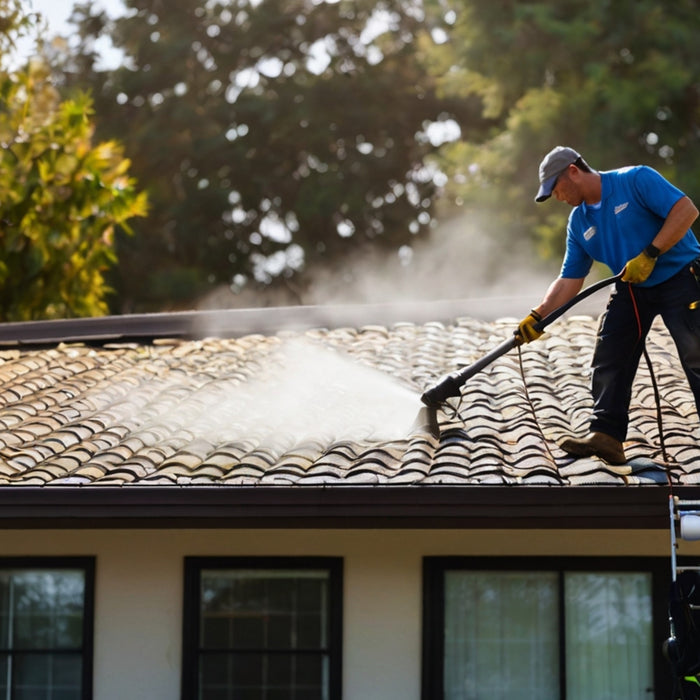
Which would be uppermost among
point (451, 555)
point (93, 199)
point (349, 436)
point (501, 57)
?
point (501, 57)

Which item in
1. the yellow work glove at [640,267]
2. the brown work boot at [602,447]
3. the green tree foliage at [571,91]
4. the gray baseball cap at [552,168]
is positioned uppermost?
the green tree foliage at [571,91]

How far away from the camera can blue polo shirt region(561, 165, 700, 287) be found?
20.9 feet

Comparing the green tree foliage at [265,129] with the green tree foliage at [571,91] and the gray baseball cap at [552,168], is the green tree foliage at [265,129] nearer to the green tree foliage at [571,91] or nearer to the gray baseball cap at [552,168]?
the green tree foliage at [571,91]

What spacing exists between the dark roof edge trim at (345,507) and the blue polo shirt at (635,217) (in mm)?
1180

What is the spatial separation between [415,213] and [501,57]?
201 inches

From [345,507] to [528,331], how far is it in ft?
4.52

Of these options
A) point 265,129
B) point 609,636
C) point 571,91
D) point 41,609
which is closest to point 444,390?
point 609,636

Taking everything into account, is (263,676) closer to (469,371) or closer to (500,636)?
(500,636)

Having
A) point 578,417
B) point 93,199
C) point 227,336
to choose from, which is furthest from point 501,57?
point 578,417

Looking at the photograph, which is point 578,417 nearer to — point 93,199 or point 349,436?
point 349,436

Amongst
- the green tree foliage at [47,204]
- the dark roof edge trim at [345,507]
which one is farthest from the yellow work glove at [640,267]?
the green tree foliage at [47,204]

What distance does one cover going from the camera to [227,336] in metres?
11.4

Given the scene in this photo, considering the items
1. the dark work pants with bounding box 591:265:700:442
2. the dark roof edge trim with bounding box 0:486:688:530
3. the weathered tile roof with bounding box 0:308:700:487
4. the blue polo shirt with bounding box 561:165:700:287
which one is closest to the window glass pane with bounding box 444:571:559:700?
the weathered tile roof with bounding box 0:308:700:487

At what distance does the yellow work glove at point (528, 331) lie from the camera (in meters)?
6.86
